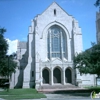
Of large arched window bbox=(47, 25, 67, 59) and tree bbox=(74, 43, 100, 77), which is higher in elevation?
large arched window bbox=(47, 25, 67, 59)

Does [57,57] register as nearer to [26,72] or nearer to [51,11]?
[26,72]

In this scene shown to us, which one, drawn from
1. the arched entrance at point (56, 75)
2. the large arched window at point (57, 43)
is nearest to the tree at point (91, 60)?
the arched entrance at point (56, 75)

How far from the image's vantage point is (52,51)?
4525cm

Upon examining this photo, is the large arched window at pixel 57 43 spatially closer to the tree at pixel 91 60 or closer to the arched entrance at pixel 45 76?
the arched entrance at pixel 45 76

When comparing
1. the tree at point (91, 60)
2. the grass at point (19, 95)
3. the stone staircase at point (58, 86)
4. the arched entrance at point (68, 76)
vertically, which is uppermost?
the tree at point (91, 60)

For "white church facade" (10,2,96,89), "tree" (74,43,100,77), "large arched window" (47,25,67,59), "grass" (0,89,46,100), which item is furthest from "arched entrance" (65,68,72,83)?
"grass" (0,89,46,100)

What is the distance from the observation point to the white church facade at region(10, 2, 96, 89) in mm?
42688

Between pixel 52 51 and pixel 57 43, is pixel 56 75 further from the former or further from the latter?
pixel 57 43

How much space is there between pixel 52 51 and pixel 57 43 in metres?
2.32

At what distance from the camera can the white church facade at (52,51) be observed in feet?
140

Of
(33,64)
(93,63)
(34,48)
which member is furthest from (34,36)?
(93,63)

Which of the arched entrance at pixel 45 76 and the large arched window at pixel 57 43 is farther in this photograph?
the large arched window at pixel 57 43

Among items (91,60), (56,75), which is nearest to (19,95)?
(91,60)

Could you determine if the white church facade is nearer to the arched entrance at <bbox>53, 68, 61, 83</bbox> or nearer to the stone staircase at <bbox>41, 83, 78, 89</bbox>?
the arched entrance at <bbox>53, 68, 61, 83</bbox>
